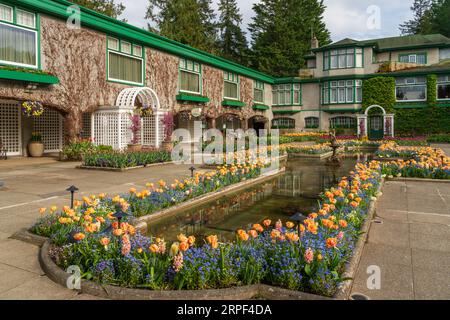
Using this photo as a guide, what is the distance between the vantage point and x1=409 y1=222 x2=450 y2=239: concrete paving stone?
5.52m

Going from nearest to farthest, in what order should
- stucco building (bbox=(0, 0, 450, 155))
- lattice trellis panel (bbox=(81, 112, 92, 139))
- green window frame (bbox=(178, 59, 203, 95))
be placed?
stucco building (bbox=(0, 0, 450, 155)) → lattice trellis panel (bbox=(81, 112, 92, 139)) → green window frame (bbox=(178, 59, 203, 95))

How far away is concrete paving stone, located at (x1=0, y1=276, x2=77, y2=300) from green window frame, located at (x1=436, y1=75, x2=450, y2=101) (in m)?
35.9

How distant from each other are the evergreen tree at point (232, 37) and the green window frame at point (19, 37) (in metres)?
43.1

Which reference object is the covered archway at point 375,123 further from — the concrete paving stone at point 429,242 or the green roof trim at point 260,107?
the concrete paving stone at point 429,242

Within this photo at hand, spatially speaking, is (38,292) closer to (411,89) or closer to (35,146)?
(35,146)

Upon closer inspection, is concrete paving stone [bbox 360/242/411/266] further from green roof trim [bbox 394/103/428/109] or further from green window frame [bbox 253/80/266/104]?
green roof trim [bbox 394/103/428/109]

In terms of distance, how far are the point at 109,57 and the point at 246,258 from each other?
17352 mm

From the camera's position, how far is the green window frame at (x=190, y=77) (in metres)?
24.3

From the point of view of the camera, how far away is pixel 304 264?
12.4 feet

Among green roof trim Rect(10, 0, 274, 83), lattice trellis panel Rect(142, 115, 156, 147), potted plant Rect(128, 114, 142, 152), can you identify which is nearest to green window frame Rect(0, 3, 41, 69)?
green roof trim Rect(10, 0, 274, 83)

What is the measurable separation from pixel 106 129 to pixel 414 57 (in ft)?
108
